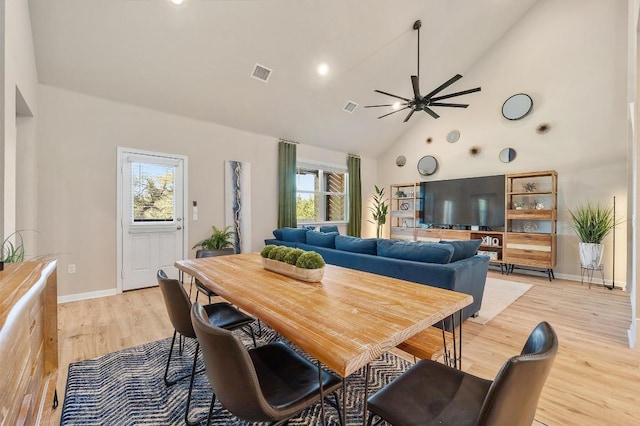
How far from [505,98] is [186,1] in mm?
5552

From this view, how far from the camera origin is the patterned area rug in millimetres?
1578

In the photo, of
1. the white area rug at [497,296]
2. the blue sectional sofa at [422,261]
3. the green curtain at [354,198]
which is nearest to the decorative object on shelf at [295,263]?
the blue sectional sofa at [422,261]

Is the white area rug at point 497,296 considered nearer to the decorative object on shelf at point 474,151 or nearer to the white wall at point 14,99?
the decorative object on shelf at point 474,151

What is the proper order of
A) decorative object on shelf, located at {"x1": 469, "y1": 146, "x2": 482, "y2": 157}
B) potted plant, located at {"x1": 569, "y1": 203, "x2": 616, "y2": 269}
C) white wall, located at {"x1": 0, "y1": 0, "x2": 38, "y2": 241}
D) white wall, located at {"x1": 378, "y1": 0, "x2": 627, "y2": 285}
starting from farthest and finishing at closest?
decorative object on shelf, located at {"x1": 469, "y1": 146, "x2": 482, "y2": 157}, white wall, located at {"x1": 378, "y1": 0, "x2": 627, "y2": 285}, potted plant, located at {"x1": 569, "y1": 203, "x2": 616, "y2": 269}, white wall, located at {"x1": 0, "y1": 0, "x2": 38, "y2": 241}

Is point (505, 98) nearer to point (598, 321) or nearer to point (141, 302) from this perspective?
point (598, 321)

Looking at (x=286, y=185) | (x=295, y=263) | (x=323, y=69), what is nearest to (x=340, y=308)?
(x=295, y=263)

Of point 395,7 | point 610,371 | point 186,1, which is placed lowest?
point 610,371

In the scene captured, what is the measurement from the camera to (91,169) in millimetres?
3686

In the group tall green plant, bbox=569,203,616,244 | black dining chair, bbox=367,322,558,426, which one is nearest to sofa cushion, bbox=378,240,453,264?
black dining chair, bbox=367,322,558,426

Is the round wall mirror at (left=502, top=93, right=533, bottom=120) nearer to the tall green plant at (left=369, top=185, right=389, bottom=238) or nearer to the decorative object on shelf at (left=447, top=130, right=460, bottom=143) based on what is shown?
the decorative object on shelf at (left=447, top=130, right=460, bottom=143)

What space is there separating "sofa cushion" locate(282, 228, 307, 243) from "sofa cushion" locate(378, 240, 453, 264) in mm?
1353

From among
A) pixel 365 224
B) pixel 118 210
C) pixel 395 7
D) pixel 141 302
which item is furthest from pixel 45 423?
pixel 365 224

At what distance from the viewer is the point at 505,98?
17.8 feet

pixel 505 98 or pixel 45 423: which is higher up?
pixel 505 98
